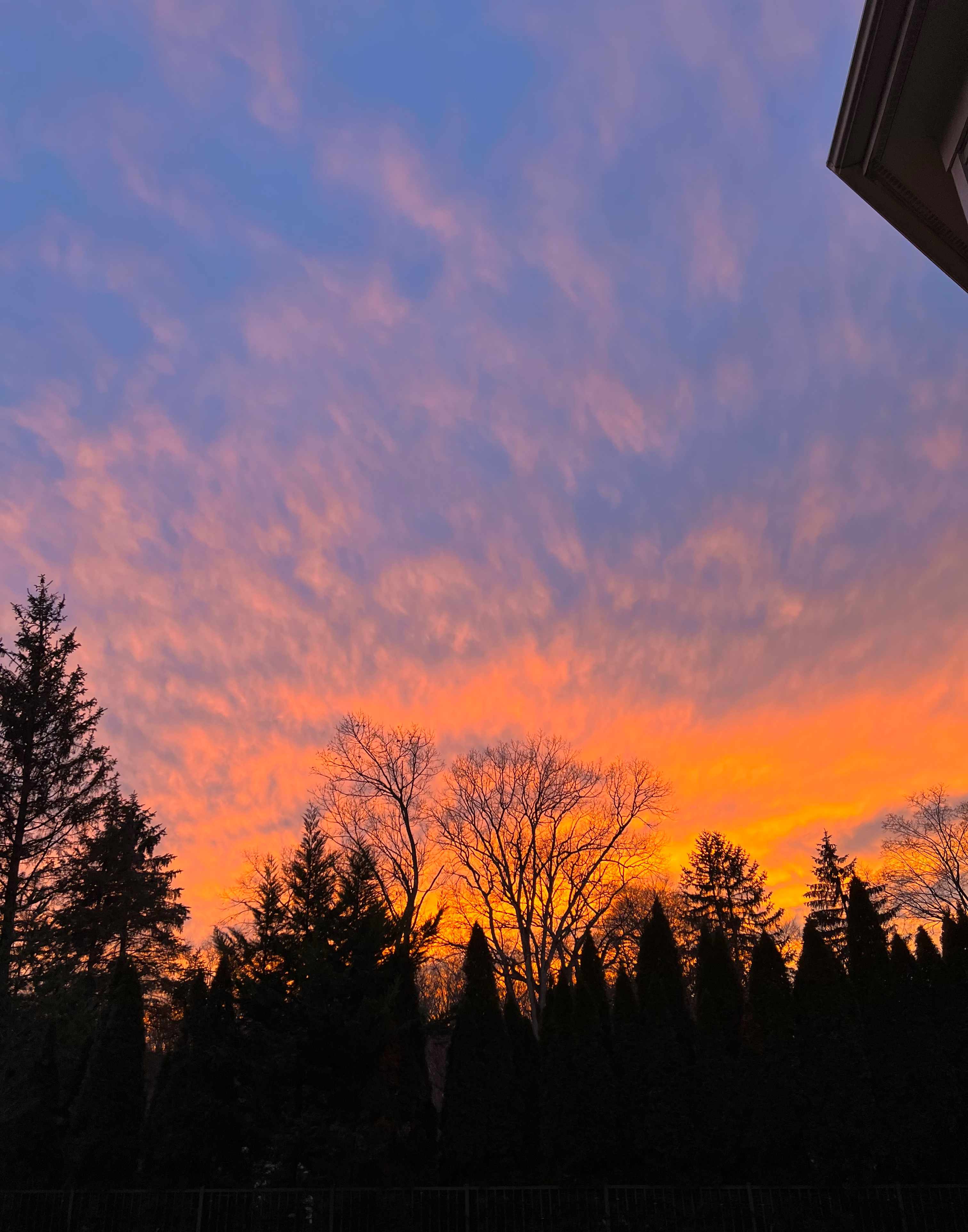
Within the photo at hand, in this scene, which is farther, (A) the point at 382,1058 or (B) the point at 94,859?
(B) the point at 94,859

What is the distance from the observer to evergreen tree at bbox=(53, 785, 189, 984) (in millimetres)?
24812

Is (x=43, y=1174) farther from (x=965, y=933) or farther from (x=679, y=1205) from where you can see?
(x=965, y=933)

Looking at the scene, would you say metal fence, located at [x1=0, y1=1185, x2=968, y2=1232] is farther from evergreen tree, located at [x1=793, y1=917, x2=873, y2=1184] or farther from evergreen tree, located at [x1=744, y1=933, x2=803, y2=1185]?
evergreen tree, located at [x1=744, y1=933, x2=803, y2=1185]

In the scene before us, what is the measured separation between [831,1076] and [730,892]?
33.7 meters

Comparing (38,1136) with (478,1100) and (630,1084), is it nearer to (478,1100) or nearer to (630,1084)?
(478,1100)

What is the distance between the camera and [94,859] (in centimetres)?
2658

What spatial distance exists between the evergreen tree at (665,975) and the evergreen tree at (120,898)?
13.9 m

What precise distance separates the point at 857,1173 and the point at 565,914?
1868 centimetres

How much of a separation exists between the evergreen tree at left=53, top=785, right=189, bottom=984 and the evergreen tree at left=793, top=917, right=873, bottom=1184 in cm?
1698

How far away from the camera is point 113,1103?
676 inches

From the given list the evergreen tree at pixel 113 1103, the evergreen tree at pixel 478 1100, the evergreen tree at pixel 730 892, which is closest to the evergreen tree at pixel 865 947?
the evergreen tree at pixel 478 1100

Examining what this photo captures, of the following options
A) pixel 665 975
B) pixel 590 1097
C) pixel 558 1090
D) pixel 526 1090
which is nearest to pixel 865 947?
pixel 665 975

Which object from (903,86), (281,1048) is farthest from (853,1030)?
(903,86)

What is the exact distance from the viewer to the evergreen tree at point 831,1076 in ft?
49.7
